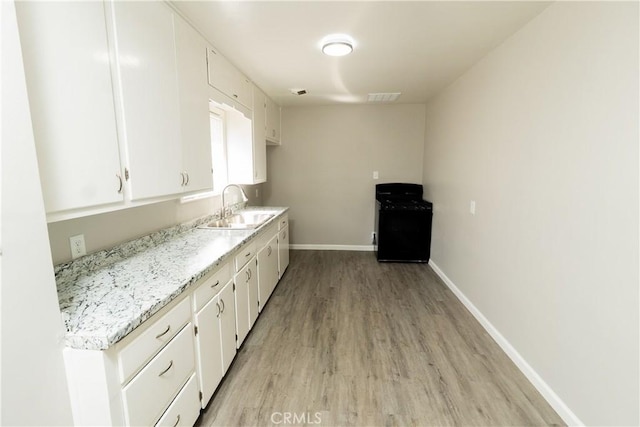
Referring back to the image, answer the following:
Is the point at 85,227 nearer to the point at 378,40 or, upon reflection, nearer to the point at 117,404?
the point at 117,404

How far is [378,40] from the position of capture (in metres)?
2.18

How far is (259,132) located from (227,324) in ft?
7.78

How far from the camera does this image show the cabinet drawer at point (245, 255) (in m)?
2.04

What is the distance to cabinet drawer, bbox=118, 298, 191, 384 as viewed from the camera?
1.02m

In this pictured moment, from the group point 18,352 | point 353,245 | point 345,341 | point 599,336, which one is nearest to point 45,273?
point 18,352

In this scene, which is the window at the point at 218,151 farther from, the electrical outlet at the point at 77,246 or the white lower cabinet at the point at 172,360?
the electrical outlet at the point at 77,246

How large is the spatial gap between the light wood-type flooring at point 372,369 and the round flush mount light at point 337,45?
2318 millimetres

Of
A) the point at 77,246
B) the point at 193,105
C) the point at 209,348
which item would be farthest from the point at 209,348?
the point at 193,105

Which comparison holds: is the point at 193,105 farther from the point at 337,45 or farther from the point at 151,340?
the point at 151,340

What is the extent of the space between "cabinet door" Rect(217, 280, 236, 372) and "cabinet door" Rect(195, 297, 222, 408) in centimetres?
4

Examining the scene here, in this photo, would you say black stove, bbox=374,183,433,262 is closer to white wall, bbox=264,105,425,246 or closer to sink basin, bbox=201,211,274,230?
white wall, bbox=264,105,425,246

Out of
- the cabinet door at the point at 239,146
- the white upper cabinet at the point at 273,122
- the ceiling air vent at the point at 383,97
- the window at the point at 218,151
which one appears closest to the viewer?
the window at the point at 218,151

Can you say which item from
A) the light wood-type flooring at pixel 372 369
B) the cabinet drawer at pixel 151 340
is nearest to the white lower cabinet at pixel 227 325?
the light wood-type flooring at pixel 372 369

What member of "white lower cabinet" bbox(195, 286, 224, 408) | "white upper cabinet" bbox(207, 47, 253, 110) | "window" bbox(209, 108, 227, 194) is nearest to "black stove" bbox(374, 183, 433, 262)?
"window" bbox(209, 108, 227, 194)
